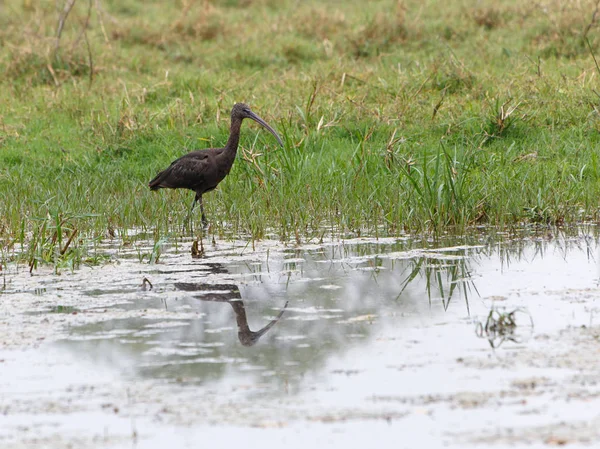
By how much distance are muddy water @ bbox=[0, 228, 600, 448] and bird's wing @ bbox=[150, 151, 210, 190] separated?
5.82 ft

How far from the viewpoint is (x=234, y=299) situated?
577 cm

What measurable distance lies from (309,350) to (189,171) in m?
4.33

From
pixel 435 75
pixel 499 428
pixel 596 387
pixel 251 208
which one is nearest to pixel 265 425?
pixel 499 428

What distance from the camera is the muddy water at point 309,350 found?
3652mm

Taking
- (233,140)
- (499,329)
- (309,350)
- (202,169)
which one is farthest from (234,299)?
(233,140)

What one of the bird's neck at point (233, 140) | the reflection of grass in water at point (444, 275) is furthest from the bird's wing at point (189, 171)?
the reflection of grass in water at point (444, 275)

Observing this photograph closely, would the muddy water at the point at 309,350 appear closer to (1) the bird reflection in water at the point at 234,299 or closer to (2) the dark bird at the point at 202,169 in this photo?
(1) the bird reflection in water at the point at 234,299

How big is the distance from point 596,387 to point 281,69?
10332 millimetres

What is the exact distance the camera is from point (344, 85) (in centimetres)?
1223

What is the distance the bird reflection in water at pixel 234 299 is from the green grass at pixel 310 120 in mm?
982

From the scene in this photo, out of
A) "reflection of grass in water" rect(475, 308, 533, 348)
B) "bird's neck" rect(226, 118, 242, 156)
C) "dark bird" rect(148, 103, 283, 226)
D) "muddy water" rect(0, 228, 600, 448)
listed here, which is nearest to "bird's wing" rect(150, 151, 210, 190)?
"dark bird" rect(148, 103, 283, 226)

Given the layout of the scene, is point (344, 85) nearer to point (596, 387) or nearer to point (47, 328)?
point (47, 328)

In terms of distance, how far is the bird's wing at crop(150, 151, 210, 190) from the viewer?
8.66m

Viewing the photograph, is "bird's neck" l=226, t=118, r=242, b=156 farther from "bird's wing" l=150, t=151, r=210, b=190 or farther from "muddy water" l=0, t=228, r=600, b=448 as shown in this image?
"muddy water" l=0, t=228, r=600, b=448
